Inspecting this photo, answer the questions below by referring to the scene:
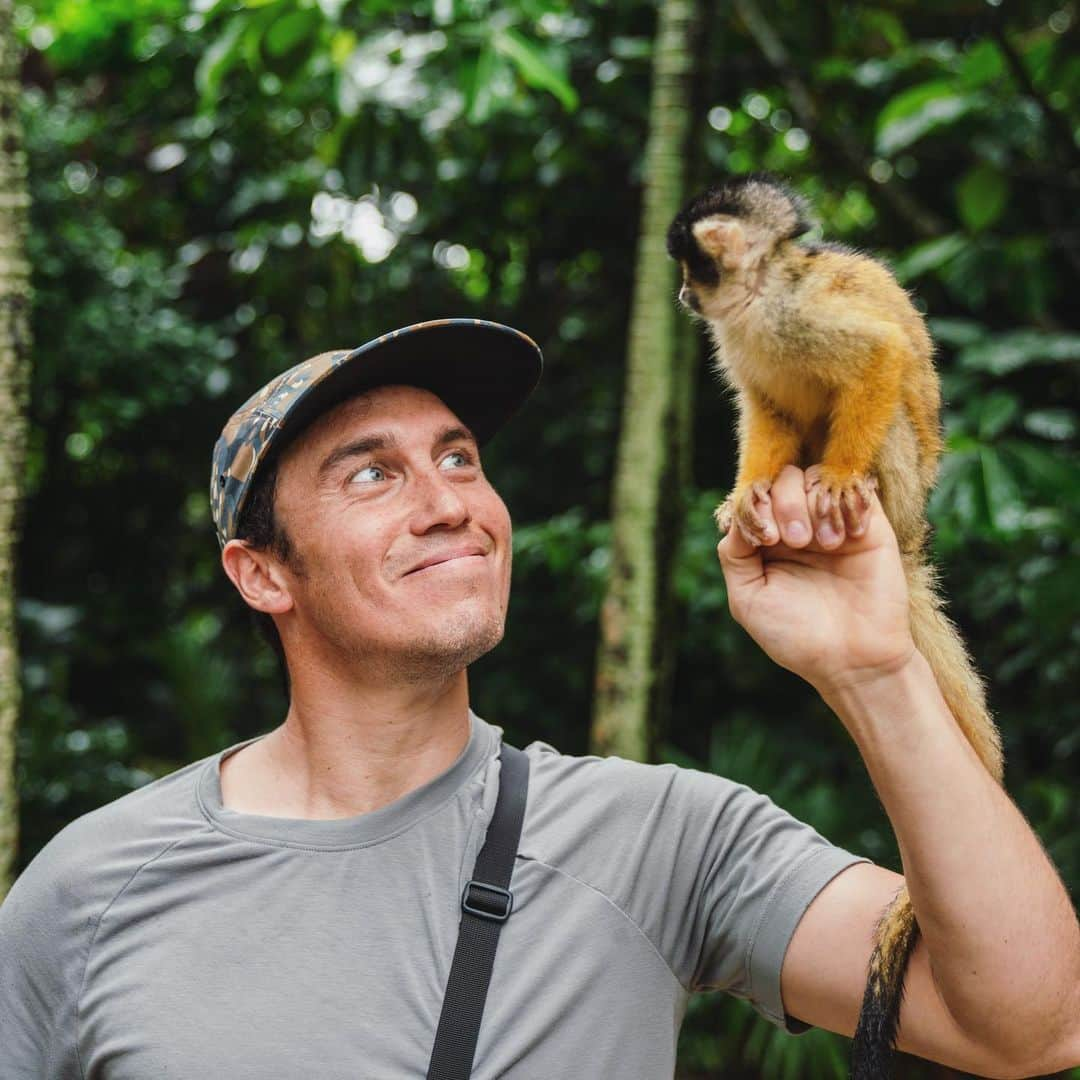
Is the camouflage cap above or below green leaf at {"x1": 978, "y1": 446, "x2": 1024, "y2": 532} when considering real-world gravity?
above

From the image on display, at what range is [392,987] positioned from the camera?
4.10 feet

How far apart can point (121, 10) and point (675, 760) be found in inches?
138

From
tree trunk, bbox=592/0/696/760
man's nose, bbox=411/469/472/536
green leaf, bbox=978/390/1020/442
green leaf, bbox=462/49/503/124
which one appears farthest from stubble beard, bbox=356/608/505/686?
green leaf, bbox=978/390/1020/442

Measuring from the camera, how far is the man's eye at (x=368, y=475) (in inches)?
60.2

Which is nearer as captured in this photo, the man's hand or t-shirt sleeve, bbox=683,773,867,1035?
the man's hand

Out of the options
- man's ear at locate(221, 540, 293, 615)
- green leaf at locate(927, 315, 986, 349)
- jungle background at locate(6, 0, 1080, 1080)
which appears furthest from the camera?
green leaf at locate(927, 315, 986, 349)

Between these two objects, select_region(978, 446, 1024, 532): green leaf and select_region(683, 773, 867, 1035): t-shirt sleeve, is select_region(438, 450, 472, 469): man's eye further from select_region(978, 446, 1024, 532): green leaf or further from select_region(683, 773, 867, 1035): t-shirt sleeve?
select_region(978, 446, 1024, 532): green leaf

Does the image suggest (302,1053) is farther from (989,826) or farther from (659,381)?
(659,381)

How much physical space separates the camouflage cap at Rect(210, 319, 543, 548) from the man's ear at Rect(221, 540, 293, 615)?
0.09 feet

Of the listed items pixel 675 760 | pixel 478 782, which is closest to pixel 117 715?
pixel 675 760

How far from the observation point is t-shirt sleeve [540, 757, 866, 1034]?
52.0 inches

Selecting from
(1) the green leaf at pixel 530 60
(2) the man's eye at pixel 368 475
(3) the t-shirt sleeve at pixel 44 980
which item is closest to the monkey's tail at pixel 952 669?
(2) the man's eye at pixel 368 475

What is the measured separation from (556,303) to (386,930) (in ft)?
13.7

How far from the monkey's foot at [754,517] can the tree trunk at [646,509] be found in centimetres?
88
